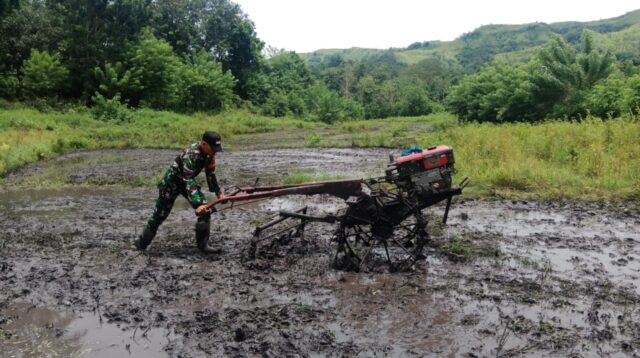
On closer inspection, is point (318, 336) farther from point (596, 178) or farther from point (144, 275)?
point (596, 178)

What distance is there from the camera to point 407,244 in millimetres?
6914

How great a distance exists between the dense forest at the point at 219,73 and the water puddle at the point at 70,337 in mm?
14066

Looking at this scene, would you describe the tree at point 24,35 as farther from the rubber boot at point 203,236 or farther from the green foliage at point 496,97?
the rubber boot at point 203,236

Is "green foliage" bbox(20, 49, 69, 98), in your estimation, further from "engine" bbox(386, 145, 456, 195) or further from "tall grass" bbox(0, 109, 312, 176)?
"engine" bbox(386, 145, 456, 195)

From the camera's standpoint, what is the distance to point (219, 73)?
4047cm

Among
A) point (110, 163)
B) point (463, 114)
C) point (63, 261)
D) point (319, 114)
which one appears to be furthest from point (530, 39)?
point (63, 261)

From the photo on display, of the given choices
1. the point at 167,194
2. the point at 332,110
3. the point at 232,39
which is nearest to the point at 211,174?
the point at 167,194

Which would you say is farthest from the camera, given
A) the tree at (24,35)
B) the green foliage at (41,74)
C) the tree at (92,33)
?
the tree at (92,33)

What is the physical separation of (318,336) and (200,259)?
9.48ft

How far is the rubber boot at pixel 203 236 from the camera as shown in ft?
23.0

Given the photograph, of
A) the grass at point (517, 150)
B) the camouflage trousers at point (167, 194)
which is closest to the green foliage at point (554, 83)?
the grass at point (517, 150)

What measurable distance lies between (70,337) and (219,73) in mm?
37504

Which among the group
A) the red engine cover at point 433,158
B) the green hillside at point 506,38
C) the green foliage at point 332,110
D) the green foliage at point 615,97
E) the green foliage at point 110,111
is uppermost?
the green hillside at point 506,38

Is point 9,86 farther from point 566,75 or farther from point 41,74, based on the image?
point 566,75
